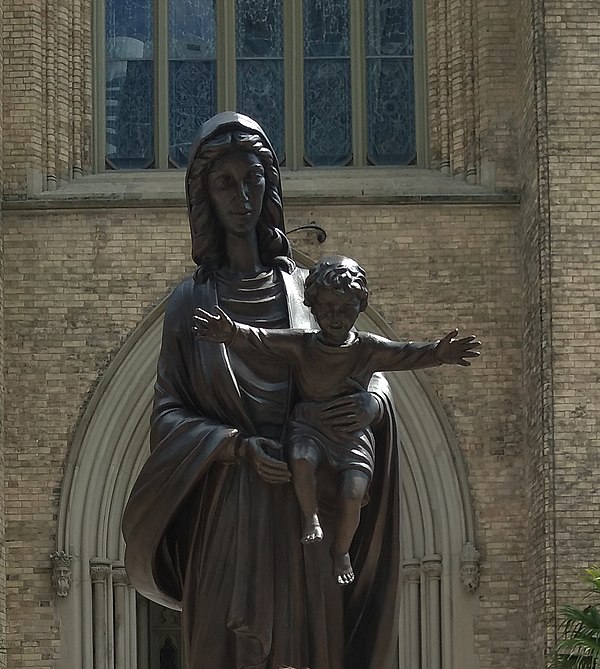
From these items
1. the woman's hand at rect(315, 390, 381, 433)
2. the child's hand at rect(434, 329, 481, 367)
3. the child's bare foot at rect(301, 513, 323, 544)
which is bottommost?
the child's bare foot at rect(301, 513, 323, 544)

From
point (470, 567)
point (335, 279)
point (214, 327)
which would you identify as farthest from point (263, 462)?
point (470, 567)

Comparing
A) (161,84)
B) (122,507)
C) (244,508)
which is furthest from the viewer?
(161,84)

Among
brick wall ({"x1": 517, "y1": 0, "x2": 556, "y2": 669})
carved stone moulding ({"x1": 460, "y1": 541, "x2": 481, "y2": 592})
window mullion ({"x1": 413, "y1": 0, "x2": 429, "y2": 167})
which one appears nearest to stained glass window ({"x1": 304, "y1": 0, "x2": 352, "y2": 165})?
window mullion ({"x1": 413, "y1": 0, "x2": 429, "y2": 167})

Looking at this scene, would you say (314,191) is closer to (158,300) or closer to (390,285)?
(390,285)

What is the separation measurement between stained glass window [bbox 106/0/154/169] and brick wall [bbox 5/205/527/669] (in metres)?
0.96

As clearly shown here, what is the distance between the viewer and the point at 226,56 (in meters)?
17.9

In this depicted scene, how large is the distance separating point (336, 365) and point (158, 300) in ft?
40.7

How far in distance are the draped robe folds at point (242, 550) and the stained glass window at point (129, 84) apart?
1324 cm

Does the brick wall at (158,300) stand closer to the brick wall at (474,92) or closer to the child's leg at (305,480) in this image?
the brick wall at (474,92)

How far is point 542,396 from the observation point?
52.6 feet

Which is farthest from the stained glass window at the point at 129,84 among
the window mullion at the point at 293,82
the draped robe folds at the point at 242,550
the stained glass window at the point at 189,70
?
the draped robe folds at the point at 242,550

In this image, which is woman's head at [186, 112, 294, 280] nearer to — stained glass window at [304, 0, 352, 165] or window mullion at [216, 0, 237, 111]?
stained glass window at [304, 0, 352, 165]

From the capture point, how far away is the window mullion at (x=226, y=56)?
58.4 ft

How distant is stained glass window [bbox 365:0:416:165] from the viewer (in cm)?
1773
